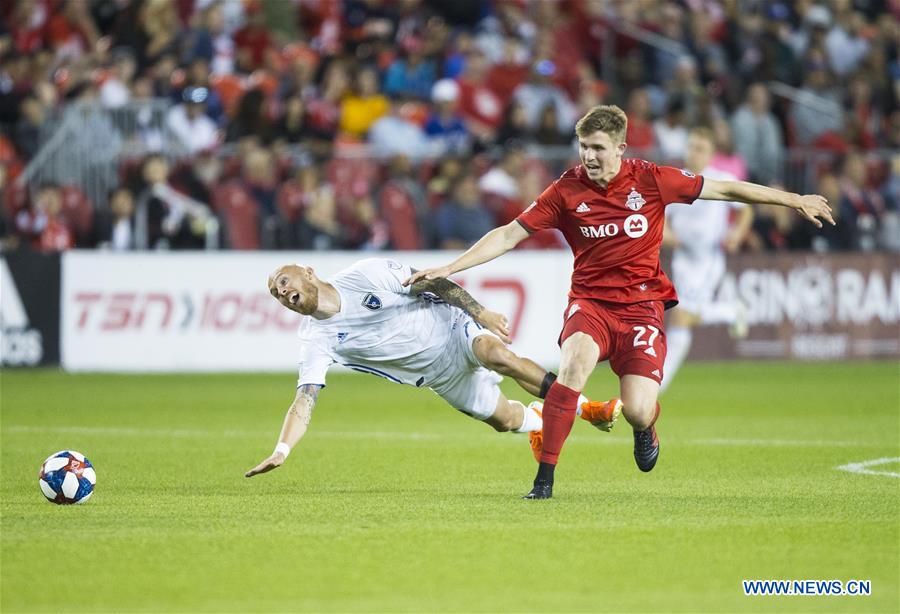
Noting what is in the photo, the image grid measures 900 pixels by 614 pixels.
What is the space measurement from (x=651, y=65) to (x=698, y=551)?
17317mm

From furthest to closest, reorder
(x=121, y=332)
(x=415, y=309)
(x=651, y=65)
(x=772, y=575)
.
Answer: (x=651, y=65) < (x=121, y=332) < (x=415, y=309) < (x=772, y=575)

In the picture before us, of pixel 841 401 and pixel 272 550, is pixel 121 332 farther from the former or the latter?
pixel 272 550

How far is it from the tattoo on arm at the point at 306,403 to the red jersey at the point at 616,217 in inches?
62.5

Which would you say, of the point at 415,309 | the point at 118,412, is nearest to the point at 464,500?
the point at 415,309

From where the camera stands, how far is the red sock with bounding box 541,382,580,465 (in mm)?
8344

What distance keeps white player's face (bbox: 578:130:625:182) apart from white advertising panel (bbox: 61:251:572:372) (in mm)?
9551

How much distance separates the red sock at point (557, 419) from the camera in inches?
328

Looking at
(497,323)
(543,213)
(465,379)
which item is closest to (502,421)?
(465,379)

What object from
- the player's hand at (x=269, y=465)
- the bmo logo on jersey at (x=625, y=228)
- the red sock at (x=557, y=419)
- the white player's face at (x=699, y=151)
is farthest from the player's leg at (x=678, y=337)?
the player's hand at (x=269, y=465)

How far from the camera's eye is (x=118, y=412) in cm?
1417

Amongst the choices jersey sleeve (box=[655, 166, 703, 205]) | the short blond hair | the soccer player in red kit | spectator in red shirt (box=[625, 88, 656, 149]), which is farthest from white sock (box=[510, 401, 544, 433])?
spectator in red shirt (box=[625, 88, 656, 149])

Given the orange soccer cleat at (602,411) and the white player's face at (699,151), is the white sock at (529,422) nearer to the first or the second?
the orange soccer cleat at (602,411)

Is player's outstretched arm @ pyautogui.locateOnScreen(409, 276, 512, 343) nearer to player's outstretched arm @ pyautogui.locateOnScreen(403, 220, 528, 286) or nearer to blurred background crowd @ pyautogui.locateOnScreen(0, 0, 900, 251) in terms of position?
player's outstretched arm @ pyautogui.locateOnScreen(403, 220, 528, 286)

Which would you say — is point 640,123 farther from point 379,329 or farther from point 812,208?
point 812,208
